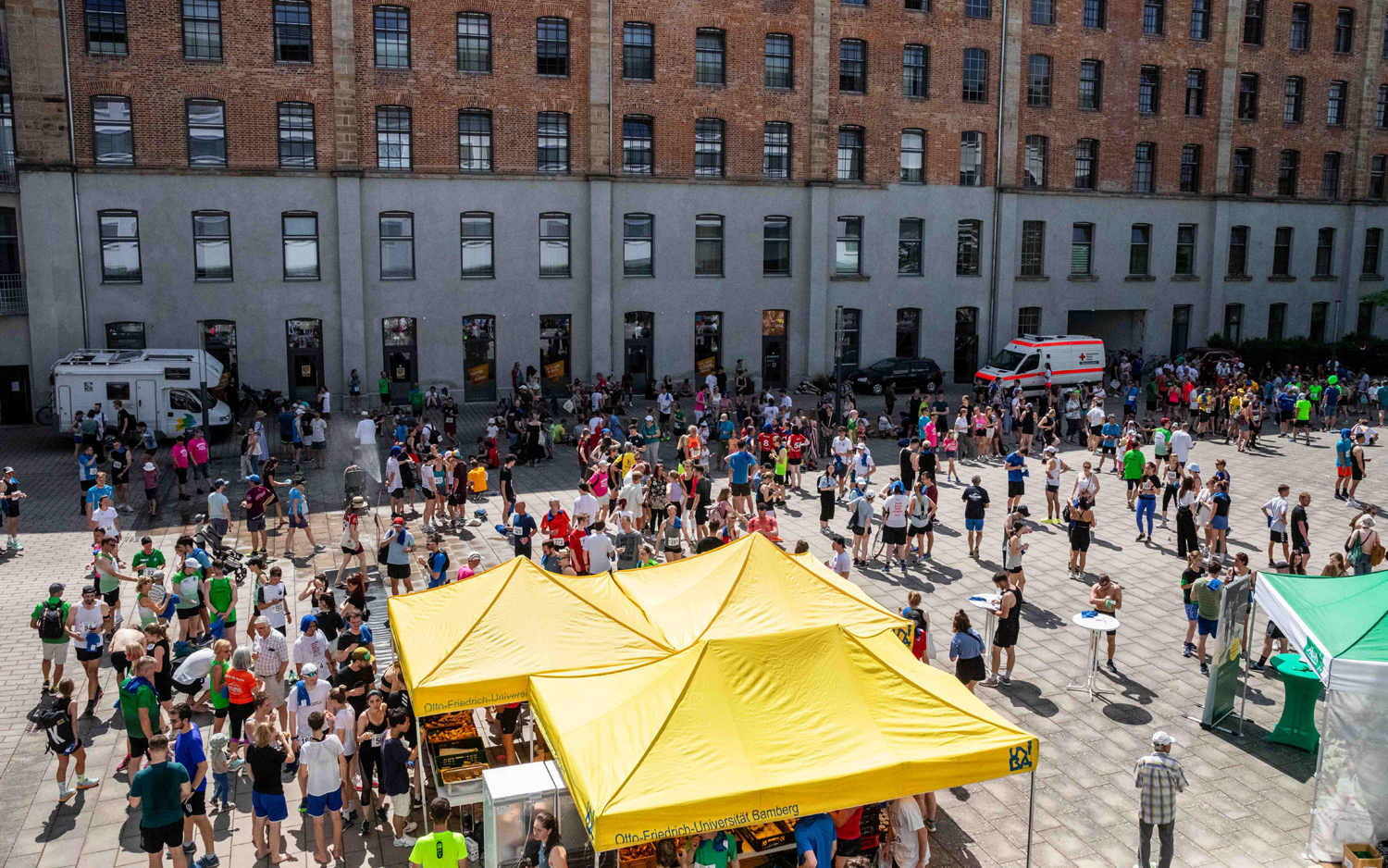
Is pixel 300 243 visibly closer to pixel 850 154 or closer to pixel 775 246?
pixel 775 246

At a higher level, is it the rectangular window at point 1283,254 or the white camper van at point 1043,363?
the rectangular window at point 1283,254

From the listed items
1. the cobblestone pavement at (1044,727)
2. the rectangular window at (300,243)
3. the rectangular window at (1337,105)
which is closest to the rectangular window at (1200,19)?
the rectangular window at (1337,105)

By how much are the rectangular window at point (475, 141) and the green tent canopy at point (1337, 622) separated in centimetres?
2934

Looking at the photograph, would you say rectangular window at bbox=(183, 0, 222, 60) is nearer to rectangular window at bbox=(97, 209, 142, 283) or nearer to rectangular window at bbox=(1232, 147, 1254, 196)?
rectangular window at bbox=(97, 209, 142, 283)

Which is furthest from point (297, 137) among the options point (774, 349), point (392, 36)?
point (774, 349)

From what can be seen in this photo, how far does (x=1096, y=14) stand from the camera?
144ft

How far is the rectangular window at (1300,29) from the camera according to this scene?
47312 mm

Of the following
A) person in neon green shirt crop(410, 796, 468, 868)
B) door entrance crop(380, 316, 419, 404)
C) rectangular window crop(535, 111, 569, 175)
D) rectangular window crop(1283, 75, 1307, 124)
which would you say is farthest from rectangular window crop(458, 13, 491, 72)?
rectangular window crop(1283, 75, 1307, 124)

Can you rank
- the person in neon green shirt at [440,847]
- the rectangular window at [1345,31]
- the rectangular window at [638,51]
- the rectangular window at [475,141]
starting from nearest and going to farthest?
the person in neon green shirt at [440,847], the rectangular window at [475,141], the rectangular window at [638,51], the rectangular window at [1345,31]

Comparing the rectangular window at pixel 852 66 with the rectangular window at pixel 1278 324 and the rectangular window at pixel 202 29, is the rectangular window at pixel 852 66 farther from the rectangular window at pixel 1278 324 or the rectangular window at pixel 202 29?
the rectangular window at pixel 1278 324

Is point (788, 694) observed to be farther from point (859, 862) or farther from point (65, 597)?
point (65, 597)

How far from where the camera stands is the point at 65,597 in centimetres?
1773

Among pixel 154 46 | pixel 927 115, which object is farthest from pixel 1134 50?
pixel 154 46

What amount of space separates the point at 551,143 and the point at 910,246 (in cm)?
1467
